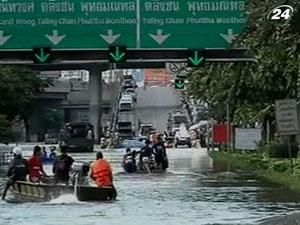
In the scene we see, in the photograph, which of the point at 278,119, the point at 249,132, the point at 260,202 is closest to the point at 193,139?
the point at 249,132

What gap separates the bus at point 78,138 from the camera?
82.5m

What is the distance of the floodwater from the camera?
22.5 meters

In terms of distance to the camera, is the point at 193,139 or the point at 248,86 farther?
the point at 193,139

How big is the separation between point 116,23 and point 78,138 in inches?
2018

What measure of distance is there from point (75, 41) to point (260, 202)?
968cm

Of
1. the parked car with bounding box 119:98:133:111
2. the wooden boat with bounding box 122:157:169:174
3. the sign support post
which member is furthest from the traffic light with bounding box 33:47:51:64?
the parked car with bounding box 119:98:133:111

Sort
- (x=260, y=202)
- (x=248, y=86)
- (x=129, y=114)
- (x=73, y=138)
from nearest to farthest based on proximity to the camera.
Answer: (x=260, y=202), (x=248, y=86), (x=73, y=138), (x=129, y=114)

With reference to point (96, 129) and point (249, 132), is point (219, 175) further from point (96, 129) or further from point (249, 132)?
point (96, 129)

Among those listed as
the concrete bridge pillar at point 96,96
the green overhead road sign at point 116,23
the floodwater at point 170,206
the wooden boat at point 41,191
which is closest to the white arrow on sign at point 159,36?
the green overhead road sign at point 116,23

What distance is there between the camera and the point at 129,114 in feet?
454

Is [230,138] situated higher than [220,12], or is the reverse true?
[220,12]

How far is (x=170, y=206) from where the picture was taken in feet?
86.5

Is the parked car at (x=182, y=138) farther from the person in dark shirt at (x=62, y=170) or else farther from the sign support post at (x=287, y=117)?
the person in dark shirt at (x=62, y=170)

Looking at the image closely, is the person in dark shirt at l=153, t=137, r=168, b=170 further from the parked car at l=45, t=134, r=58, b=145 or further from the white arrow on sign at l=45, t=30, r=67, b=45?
the parked car at l=45, t=134, r=58, b=145
